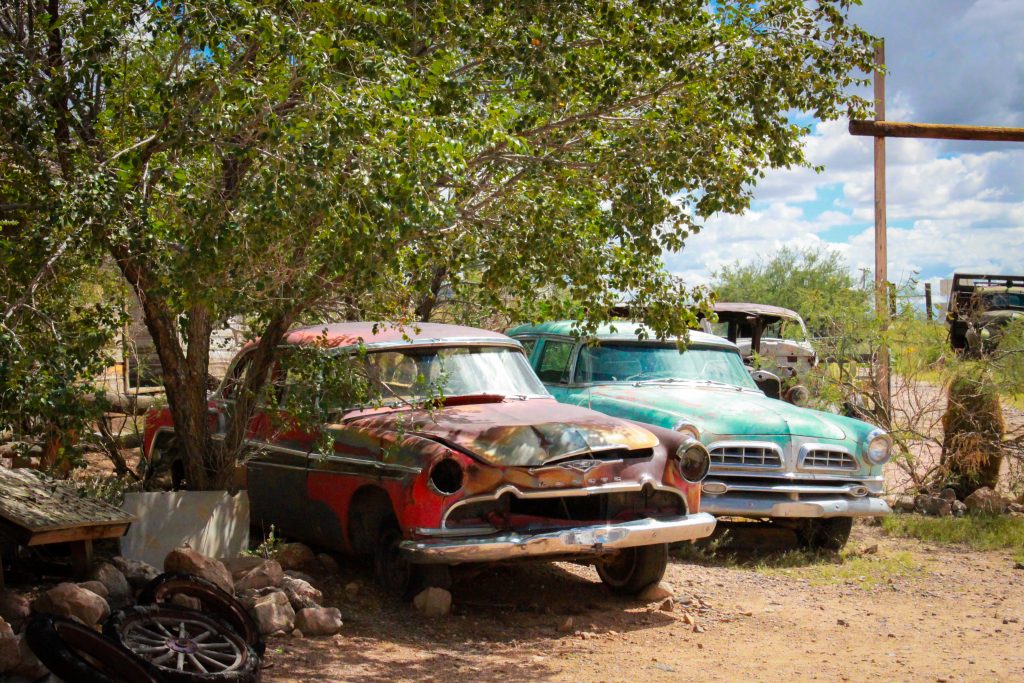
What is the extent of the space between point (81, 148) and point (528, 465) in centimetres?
301

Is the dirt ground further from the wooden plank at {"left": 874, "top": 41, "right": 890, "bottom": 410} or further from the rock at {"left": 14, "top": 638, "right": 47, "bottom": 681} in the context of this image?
the wooden plank at {"left": 874, "top": 41, "right": 890, "bottom": 410}

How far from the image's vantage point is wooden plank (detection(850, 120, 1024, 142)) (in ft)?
40.8

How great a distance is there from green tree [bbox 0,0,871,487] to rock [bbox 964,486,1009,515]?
4228 millimetres

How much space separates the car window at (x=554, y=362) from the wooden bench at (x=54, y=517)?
4.04 metres

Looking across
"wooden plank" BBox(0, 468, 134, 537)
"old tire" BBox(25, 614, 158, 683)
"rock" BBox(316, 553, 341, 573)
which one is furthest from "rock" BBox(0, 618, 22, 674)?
"rock" BBox(316, 553, 341, 573)

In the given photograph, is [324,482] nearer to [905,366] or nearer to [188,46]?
[188,46]

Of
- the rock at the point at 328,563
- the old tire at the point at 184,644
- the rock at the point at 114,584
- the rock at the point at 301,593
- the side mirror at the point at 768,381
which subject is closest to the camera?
the old tire at the point at 184,644

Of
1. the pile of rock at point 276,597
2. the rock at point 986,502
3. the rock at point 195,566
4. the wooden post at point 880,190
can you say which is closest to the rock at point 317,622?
the pile of rock at point 276,597

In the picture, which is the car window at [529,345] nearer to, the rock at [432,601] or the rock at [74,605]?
the rock at [432,601]

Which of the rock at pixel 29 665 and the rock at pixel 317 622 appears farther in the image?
the rock at pixel 317 622

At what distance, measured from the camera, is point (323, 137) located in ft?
16.8

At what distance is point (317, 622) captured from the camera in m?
5.93

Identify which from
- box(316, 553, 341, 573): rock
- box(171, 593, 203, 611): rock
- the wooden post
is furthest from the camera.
A: the wooden post

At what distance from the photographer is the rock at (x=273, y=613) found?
5.80 meters
